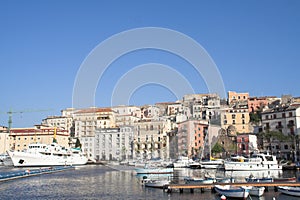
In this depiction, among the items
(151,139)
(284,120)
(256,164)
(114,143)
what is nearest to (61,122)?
(114,143)

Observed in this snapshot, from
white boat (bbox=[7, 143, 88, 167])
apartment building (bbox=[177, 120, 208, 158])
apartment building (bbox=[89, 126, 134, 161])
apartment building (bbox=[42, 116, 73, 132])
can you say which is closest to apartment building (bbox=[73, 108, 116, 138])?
apartment building (bbox=[42, 116, 73, 132])

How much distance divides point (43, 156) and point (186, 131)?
101ft

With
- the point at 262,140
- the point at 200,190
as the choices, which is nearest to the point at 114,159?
the point at 262,140

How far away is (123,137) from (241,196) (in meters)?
68.3

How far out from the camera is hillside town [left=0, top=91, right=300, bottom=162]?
62.6 m

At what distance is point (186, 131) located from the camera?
253ft

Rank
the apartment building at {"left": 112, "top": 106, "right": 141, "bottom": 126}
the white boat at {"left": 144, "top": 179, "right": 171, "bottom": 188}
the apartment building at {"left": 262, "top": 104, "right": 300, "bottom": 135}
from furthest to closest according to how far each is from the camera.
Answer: the apartment building at {"left": 112, "top": 106, "right": 141, "bottom": 126}, the apartment building at {"left": 262, "top": 104, "right": 300, "bottom": 135}, the white boat at {"left": 144, "top": 179, "right": 171, "bottom": 188}

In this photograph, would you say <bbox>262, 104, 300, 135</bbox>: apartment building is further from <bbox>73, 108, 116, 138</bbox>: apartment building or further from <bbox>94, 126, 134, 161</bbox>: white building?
<bbox>73, 108, 116, 138</bbox>: apartment building

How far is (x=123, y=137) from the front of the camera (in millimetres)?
89188

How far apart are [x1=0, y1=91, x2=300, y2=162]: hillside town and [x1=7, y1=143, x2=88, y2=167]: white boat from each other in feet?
24.4

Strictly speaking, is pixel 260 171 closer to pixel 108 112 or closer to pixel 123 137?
pixel 123 137

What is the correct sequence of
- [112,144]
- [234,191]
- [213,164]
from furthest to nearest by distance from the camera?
[112,144], [213,164], [234,191]

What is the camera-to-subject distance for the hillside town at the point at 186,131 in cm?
6259

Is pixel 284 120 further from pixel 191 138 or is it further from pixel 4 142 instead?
pixel 4 142
